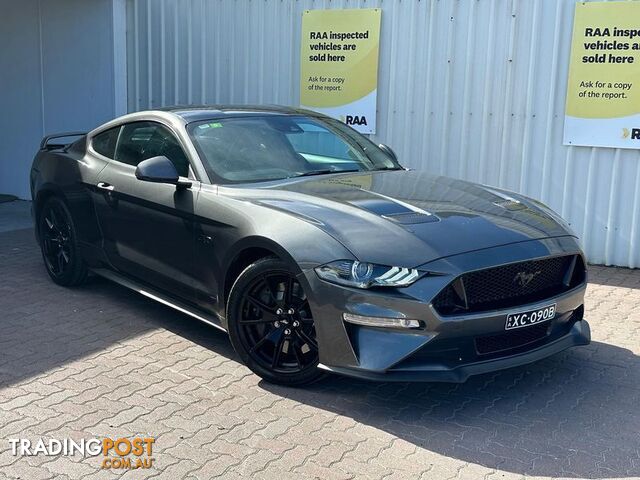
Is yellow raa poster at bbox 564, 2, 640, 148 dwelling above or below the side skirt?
above

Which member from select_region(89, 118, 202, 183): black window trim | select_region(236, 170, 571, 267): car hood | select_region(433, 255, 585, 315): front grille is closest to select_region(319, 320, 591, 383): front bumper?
select_region(433, 255, 585, 315): front grille

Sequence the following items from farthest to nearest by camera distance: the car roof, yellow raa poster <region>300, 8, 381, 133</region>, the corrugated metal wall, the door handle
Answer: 1. yellow raa poster <region>300, 8, 381, 133</region>
2. the corrugated metal wall
3. the door handle
4. the car roof

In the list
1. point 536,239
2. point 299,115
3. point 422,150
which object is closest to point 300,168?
point 299,115

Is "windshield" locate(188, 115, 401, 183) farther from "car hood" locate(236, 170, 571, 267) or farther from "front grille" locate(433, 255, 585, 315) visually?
"front grille" locate(433, 255, 585, 315)

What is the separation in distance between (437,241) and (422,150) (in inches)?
179

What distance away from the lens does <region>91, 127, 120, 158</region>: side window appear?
604cm

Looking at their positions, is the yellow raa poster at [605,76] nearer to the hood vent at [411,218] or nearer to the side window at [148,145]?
the hood vent at [411,218]

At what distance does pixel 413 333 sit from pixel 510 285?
2.19 feet

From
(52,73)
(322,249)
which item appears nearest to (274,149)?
(322,249)

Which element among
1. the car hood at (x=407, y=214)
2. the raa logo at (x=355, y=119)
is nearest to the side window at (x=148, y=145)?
the car hood at (x=407, y=214)

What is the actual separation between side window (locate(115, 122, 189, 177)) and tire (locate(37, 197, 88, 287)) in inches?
34.0

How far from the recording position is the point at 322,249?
162 inches

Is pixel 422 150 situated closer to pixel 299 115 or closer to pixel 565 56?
pixel 565 56

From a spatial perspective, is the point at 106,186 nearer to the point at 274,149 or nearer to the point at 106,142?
the point at 106,142
